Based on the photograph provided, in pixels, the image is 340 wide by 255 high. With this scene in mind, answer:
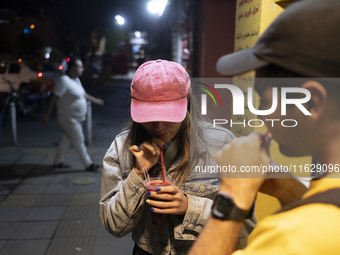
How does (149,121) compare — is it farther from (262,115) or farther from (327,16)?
(327,16)

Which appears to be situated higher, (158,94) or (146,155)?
(158,94)

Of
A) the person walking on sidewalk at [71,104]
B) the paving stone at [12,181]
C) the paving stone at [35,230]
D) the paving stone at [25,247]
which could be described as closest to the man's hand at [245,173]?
the paving stone at [25,247]

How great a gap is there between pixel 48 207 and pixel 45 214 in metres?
0.25

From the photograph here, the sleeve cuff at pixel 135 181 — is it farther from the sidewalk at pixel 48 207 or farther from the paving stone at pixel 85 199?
the paving stone at pixel 85 199

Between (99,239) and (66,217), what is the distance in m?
0.84

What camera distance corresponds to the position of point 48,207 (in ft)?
17.3

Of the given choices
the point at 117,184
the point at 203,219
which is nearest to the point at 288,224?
the point at 203,219

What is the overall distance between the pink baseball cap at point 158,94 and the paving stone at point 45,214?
3709 millimetres

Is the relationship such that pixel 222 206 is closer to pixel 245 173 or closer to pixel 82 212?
pixel 245 173

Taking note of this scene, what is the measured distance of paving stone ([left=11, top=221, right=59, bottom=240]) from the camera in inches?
173

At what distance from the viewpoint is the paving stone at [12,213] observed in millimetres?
4891

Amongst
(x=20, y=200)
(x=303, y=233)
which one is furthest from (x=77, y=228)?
(x=303, y=233)

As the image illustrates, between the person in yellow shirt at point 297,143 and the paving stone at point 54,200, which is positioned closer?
the person in yellow shirt at point 297,143

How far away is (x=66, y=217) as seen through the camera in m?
4.94
